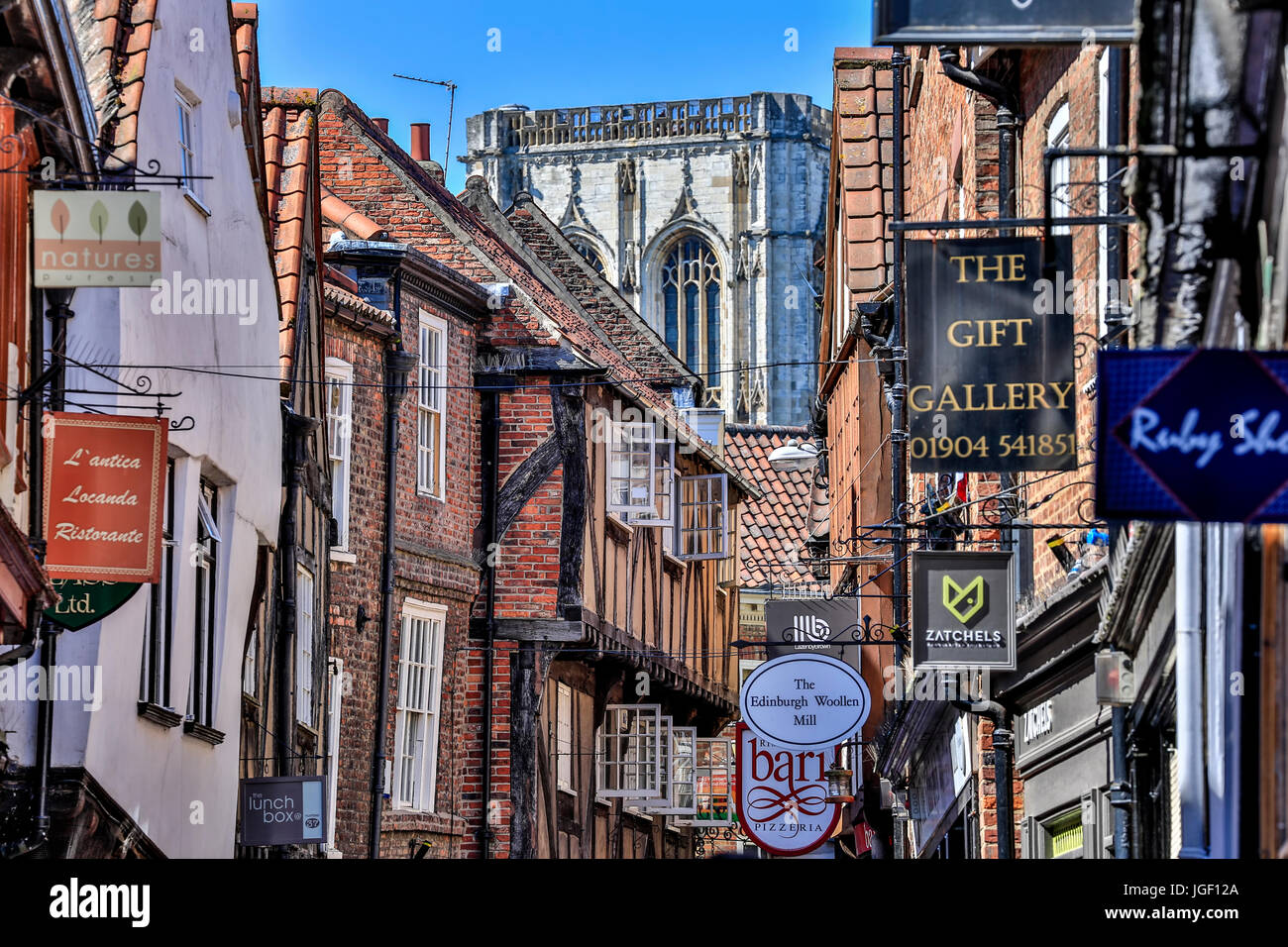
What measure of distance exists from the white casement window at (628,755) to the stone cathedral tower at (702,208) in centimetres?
5322

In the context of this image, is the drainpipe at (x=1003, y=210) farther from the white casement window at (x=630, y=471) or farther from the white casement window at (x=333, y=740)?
the white casement window at (x=630, y=471)

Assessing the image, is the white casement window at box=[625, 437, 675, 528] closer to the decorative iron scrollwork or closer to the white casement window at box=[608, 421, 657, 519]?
the white casement window at box=[608, 421, 657, 519]

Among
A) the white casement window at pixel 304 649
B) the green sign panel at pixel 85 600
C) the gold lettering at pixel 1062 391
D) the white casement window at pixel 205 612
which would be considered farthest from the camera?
the white casement window at pixel 304 649

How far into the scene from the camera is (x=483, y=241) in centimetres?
2627

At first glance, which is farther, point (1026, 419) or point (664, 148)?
point (664, 148)

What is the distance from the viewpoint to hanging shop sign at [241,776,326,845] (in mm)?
16531

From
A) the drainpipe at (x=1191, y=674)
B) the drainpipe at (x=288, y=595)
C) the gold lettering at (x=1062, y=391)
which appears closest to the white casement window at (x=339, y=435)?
the drainpipe at (x=288, y=595)

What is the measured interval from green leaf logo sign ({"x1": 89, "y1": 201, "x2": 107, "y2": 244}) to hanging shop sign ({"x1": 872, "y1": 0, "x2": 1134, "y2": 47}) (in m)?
3.85

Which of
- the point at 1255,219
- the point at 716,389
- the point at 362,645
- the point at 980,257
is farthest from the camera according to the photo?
the point at 716,389

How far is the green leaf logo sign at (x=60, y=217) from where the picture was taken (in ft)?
37.8

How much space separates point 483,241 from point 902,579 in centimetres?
732

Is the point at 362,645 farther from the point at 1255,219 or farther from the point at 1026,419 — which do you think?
the point at 1255,219
